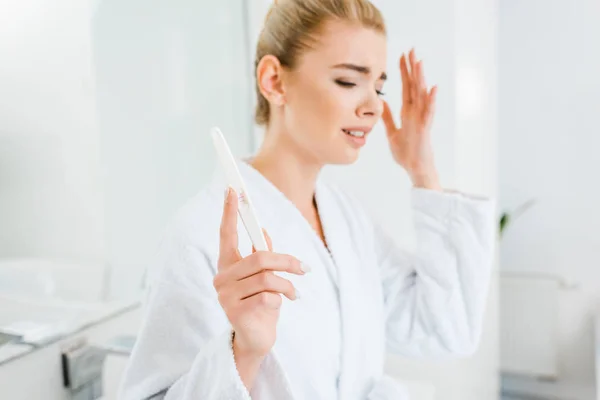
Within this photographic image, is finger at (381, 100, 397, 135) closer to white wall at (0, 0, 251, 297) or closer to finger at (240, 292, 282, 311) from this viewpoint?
white wall at (0, 0, 251, 297)

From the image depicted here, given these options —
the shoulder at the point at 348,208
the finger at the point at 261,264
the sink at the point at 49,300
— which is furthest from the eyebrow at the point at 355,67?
the sink at the point at 49,300

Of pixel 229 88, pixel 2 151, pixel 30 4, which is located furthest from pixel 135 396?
pixel 229 88

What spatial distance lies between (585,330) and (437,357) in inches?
43.7

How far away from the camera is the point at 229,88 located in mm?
1153

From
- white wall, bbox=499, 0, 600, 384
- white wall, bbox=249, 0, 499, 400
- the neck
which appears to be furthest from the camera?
white wall, bbox=499, 0, 600, 384

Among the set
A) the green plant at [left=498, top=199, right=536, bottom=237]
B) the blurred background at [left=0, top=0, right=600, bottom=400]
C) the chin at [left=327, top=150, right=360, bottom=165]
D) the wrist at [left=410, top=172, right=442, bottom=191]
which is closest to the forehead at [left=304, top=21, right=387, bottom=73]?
the chin at [left=327, top=150, right=360, bottom=165]

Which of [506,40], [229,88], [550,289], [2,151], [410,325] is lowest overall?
[550,289]

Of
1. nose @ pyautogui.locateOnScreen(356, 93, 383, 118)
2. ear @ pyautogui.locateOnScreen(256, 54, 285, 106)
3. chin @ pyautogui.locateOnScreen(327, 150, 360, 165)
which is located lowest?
chin @ pyautogui.locateOnScreen(327, 150, 360, 165)

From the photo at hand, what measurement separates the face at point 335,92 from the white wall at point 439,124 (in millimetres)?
380

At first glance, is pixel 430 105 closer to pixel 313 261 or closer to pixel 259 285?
pixel 313 261

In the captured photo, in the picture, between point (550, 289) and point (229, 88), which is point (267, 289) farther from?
point (550, 289)

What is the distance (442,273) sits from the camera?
0.86 metres

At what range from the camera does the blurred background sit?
27.6 inches

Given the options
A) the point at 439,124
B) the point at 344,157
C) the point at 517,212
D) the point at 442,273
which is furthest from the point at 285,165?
the point at 517,212
